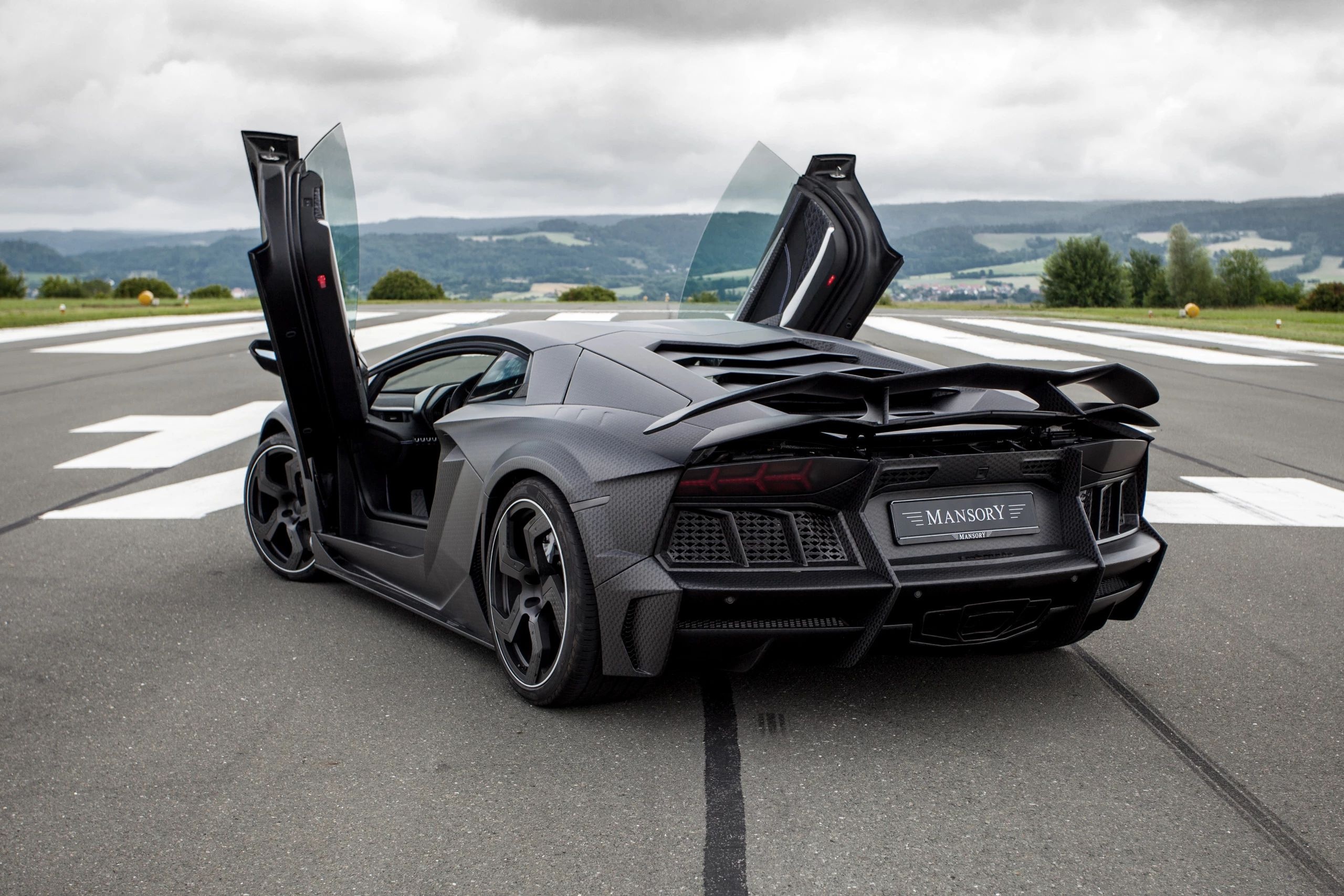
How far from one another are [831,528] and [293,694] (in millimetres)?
1938

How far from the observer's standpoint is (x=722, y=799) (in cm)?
326

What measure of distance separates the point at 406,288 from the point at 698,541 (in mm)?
62156

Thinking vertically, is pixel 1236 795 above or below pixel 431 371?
below

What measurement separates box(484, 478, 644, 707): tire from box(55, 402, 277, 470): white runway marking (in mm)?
5860

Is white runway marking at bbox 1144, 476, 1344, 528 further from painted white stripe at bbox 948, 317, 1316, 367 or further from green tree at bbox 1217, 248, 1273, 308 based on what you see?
green tree at bbox 1217, 248, 1273, 308

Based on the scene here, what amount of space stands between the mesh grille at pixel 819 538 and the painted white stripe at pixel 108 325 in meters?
24.2

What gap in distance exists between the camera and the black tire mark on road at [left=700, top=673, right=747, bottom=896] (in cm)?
281

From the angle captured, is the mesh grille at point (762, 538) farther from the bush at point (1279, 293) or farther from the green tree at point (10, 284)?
the bush at point (1279, 293)

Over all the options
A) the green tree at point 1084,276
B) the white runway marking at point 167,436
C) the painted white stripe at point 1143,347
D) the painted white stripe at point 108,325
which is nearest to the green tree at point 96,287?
the painted white stripe at point 108,325

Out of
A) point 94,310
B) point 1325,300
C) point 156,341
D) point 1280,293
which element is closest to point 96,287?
point 94,310

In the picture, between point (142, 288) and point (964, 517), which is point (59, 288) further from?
point (964, 517)

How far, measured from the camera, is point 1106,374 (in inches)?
160

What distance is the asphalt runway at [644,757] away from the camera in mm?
2873

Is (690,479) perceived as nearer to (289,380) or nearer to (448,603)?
(448,603)
